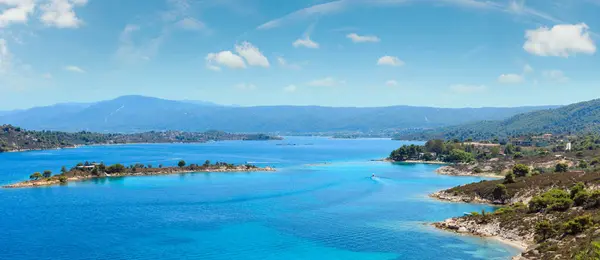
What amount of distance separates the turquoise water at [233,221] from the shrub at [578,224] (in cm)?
401

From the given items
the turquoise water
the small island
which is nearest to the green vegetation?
the small island

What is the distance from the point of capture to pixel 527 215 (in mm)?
39188

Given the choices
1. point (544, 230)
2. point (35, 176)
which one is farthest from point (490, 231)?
point (35, 176)

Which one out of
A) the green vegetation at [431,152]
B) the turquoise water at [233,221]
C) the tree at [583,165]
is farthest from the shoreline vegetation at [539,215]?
the green vegetation at [431,152]

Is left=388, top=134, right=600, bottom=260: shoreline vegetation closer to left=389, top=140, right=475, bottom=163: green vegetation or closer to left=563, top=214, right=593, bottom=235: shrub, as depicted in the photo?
left=563, top=214, right=593, bottom=235: shrub

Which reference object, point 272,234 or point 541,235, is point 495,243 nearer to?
point 541,235

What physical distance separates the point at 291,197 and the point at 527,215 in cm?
2832

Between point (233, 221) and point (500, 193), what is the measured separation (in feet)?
92.6

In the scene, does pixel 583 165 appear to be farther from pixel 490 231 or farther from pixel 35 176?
pixel 35 176

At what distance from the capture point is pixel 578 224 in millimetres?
31797

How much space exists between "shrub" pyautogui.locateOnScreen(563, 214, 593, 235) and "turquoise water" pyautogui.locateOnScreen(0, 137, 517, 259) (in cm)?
401

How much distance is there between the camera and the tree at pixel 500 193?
52.2m

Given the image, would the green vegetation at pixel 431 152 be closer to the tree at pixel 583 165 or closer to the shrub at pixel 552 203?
the tree at pixel 583 165

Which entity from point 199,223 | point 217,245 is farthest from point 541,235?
point 199,223
